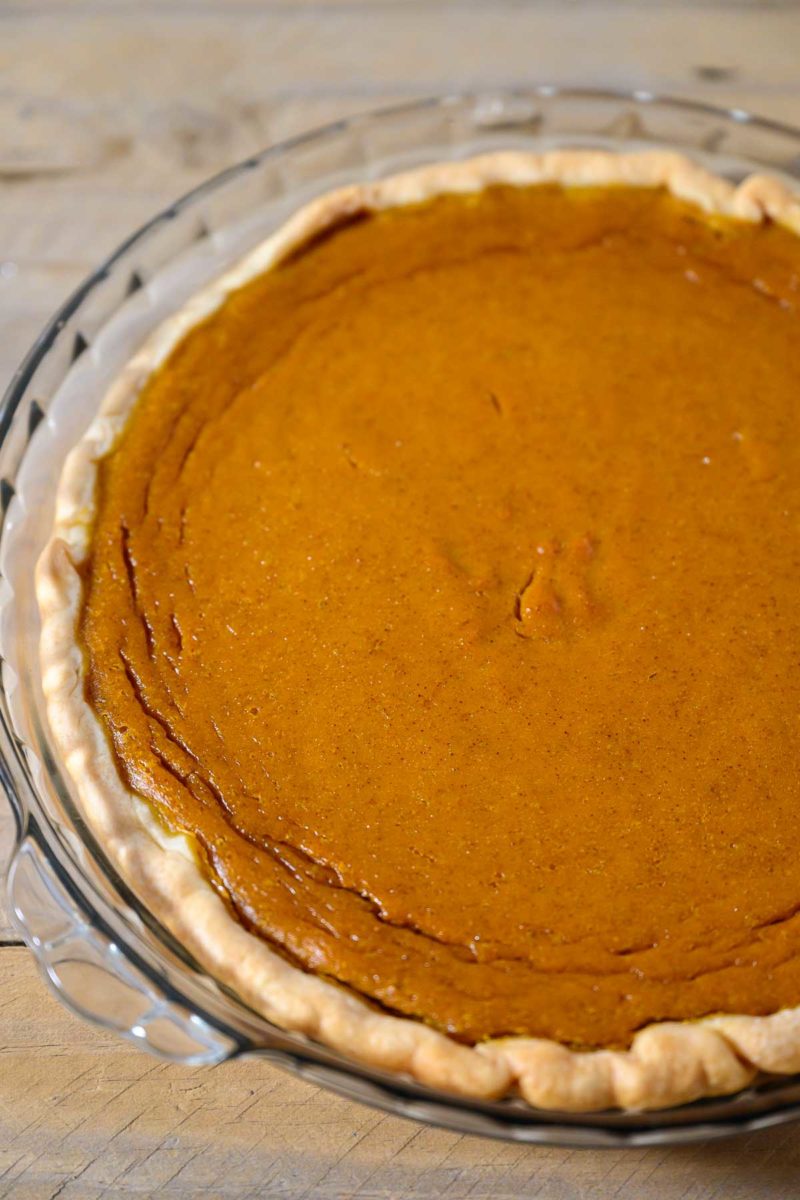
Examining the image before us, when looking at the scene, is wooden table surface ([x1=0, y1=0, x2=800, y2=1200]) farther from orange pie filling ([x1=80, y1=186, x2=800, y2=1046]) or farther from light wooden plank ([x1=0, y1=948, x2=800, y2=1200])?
orange pie filling ([x1=80, y1=186, x2=800, y2=1046])

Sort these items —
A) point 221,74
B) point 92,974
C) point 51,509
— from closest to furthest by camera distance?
point 92,974 → point 51,509 → point 221,74

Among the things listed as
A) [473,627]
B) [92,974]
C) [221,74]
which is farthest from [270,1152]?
[221,74]

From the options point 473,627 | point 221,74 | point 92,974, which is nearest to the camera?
point 92,974

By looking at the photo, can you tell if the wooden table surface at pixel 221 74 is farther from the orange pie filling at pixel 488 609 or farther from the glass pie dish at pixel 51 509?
the orange pie filling at pixel 488 609

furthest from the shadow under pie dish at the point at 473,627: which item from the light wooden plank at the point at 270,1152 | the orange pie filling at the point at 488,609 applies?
the light wooden plank at the point at 270,1152

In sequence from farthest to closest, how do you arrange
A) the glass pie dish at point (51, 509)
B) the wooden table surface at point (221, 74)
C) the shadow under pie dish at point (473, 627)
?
the wooden table surface at point (221, 74)
the shadow under pie dish at point (473, 627)
the glass pie dish at point (51, 509)

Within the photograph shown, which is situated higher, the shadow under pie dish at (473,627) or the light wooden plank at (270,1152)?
the shadow under pie dish at (473,627)

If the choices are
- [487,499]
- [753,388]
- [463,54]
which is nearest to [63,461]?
[487,499]

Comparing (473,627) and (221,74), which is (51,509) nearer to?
(473,627)
